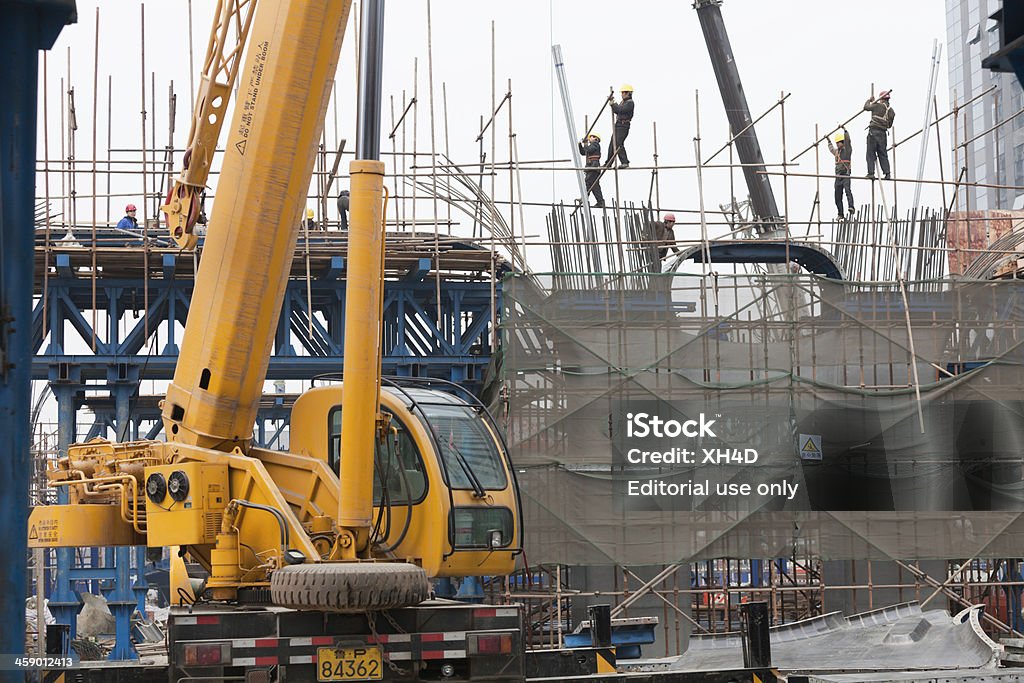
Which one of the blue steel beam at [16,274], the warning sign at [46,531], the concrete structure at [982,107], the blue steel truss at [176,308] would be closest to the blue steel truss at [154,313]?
the blue steel truss at [176,308]

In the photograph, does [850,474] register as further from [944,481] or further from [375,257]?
[375,257]

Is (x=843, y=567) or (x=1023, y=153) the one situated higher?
(x=1023, y=153)

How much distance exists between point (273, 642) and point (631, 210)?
14.5 metres

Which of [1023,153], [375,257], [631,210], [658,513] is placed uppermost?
[1023,153]

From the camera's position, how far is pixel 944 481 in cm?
1884

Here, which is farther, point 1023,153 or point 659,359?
point 1023,153

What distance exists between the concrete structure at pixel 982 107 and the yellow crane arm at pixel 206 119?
5504cm

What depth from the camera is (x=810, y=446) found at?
18.8 metres

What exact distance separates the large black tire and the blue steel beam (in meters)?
2.02

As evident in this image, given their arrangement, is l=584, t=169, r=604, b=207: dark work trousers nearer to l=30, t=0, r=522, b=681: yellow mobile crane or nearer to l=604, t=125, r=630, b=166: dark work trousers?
l=604, t=125, r=630, b=166: dark work trousers

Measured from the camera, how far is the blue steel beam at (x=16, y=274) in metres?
6.70

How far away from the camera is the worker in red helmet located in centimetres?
2355

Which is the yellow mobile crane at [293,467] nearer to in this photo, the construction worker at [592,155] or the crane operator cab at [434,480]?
the crane operator cab at [434,480]

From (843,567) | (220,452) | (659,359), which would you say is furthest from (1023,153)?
(220,452)
